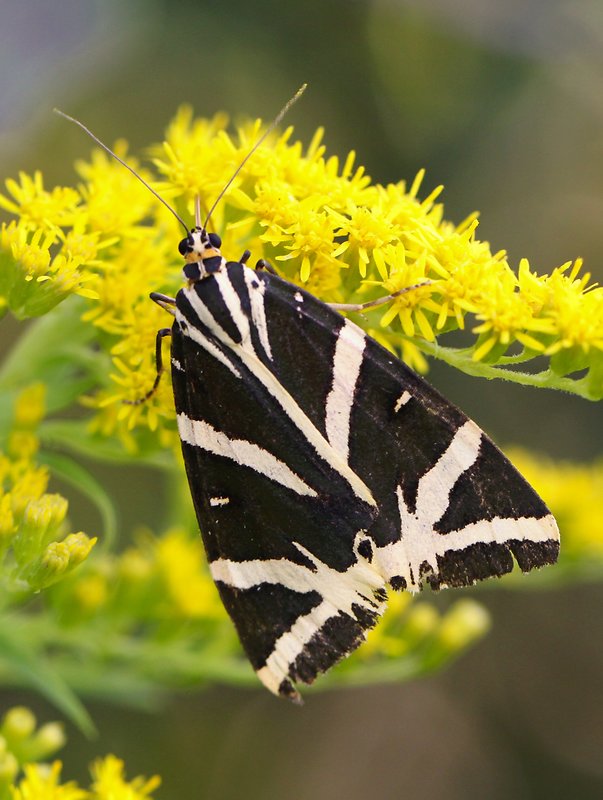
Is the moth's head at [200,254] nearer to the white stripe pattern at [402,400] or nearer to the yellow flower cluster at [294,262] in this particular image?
the yellow flower cluster at [294,262]

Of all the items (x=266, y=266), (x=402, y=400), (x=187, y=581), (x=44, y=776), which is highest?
(x=266, y=266)

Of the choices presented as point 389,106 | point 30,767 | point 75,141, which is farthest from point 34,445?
point 389,106

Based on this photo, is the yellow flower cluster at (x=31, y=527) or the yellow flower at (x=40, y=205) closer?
the yellow flower cluster at (x=31, y=527)

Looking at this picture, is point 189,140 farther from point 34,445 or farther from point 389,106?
point 389,106

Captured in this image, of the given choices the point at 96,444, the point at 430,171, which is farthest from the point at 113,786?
the point at 430,171

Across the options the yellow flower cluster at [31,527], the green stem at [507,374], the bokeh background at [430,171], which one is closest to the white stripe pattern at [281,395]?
the green stem at [507,374]

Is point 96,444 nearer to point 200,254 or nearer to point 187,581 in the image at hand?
point 200,254

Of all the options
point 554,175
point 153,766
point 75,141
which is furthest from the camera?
point 554,175
